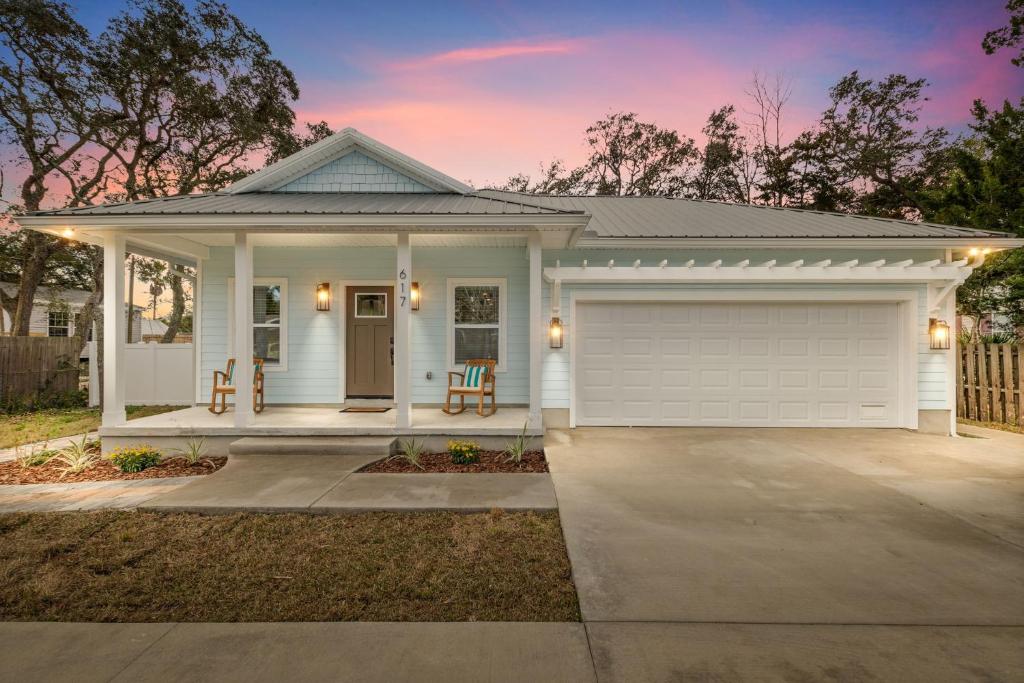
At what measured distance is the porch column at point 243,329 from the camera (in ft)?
20.1

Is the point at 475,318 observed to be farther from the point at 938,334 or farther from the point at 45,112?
the point at 45,112

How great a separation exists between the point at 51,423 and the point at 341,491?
24.3 feet

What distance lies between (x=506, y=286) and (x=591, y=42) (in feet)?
26.6

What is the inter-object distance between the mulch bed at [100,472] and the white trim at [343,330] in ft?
8.15

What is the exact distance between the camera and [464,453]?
5574mm

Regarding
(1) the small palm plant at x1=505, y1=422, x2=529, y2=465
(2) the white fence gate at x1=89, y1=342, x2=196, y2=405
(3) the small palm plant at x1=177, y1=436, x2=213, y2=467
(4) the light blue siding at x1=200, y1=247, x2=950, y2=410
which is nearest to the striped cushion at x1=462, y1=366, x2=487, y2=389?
(4) the light blue siding at x1=200, y1=247, x2=950, y2=410

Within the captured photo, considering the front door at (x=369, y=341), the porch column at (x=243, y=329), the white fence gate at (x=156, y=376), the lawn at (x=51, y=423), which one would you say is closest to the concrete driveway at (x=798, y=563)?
the front door at (x=369, y=341)

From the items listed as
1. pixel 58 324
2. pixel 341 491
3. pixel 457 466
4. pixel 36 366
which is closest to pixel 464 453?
pixel 457 466

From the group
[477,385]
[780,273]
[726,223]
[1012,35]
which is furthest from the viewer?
[1012,35]

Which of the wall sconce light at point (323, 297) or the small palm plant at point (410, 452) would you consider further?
the wall sconce light at point (323, 297)

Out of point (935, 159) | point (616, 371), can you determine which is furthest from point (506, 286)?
point (935, 159)

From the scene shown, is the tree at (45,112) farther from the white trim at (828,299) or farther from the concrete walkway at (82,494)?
the white trim at (828,299)

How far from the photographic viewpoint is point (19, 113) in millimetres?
12062

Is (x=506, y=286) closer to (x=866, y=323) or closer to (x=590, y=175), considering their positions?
(x=866, y=323)
